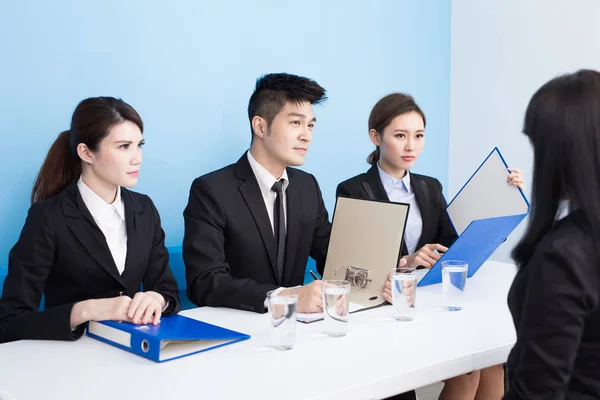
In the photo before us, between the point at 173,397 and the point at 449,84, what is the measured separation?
3.47 metres

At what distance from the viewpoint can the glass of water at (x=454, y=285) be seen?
6.10 feet

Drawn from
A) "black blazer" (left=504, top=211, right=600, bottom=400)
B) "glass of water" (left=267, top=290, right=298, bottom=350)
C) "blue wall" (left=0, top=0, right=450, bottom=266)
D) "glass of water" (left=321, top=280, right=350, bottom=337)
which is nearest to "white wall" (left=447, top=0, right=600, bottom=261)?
"blue wall" (left=0, top=0, right=450, bottom=266)

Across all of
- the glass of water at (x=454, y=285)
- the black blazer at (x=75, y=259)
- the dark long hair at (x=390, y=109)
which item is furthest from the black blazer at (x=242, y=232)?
the glass of water at (x=454, y=285)

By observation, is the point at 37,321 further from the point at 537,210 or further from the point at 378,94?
the point at 378,94

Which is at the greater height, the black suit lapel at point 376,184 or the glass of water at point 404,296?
the black suit lapel at point 376,184

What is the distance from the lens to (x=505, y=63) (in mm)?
3990

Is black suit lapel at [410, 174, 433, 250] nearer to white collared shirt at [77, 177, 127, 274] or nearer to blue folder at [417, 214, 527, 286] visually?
blue folder at [417, 214, 527, 286]

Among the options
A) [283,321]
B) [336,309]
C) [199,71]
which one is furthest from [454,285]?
[199,71]

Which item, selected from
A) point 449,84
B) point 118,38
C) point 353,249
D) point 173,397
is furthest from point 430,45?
point 173,397

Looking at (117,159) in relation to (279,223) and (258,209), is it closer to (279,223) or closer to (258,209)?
(258,209)

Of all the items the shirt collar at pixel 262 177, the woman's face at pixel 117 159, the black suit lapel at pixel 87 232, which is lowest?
the black suit lapel at pixel 87 232

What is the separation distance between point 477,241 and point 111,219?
1140 millimetres

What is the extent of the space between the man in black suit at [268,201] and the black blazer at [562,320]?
1223 mm

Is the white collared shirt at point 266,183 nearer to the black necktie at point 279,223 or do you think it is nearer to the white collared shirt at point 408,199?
the black necktie at point 279,223
